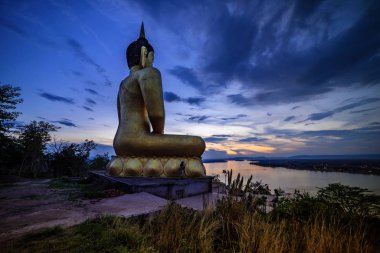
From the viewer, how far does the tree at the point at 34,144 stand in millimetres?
15031

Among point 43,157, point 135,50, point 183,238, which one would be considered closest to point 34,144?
point 43,157

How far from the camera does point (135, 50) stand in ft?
27.7

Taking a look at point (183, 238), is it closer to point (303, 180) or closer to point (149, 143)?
point (149, 143)

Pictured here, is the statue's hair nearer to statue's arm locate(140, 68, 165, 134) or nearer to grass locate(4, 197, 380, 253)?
statue's arm locate(140, 68, 165, 134)

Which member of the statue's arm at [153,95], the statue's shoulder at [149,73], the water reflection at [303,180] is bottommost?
the water reflection at [303,180]

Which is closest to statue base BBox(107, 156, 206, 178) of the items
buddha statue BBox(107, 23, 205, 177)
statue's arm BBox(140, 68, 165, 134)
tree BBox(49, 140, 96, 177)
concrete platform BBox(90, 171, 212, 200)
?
buddha statue BBox(107, 23, 205, 177)

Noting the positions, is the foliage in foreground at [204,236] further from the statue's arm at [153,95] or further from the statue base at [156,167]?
the statue's arm at [153,95]

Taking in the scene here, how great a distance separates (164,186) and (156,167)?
128 centimetres

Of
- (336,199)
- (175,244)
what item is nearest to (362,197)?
(336,199)

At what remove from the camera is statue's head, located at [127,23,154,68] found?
323 inches

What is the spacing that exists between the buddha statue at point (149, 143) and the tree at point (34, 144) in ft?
35.4

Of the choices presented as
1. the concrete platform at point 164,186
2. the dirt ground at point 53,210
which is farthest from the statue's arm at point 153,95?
the dirt ground at point 53,210

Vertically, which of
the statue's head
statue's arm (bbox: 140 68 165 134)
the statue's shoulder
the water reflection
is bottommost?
the water reflection

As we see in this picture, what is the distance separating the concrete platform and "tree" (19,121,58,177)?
1089cm
